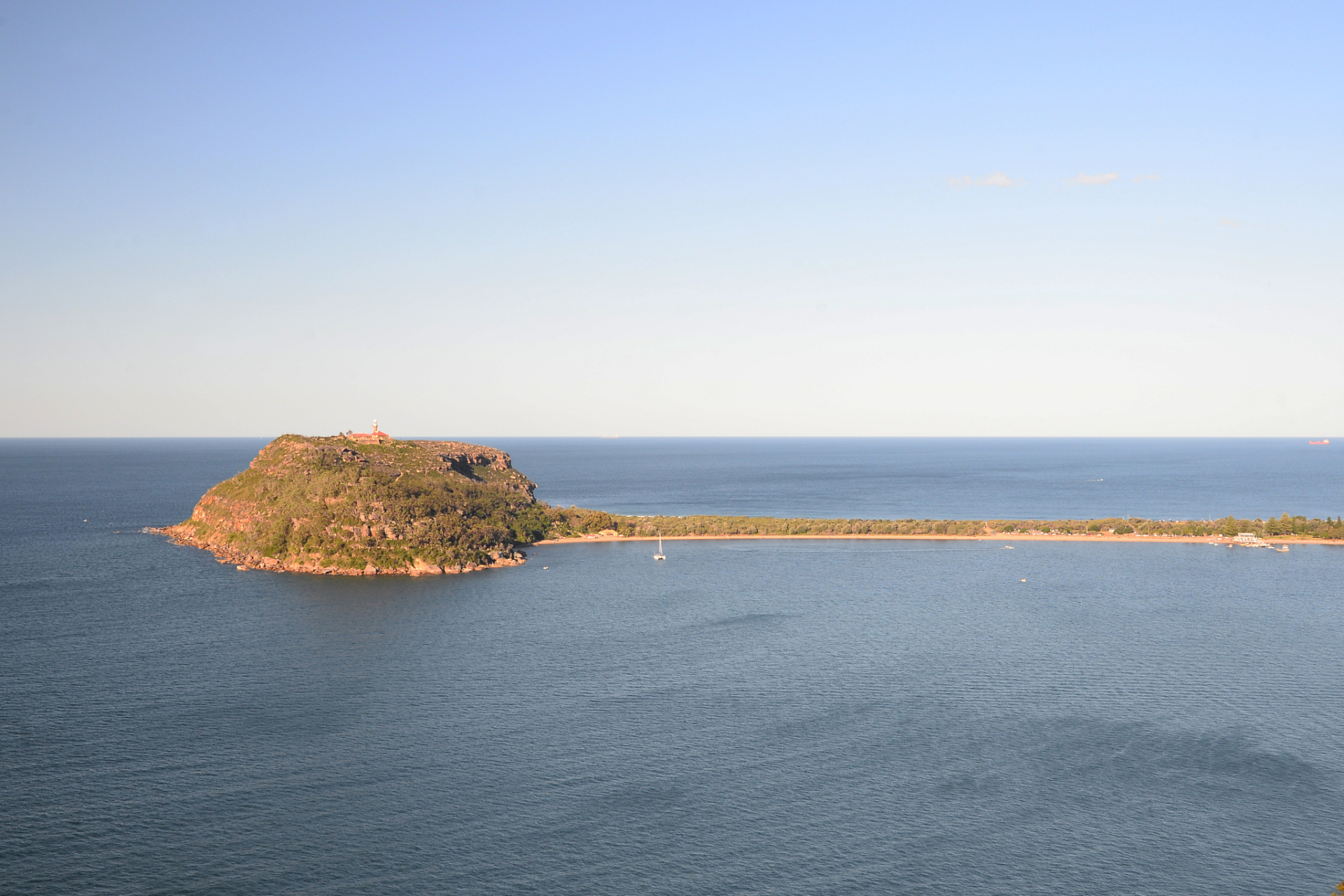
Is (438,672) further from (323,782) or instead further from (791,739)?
(791,739)

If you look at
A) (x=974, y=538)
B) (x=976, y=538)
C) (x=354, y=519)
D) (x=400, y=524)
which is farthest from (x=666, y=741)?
(x=976, y=538)

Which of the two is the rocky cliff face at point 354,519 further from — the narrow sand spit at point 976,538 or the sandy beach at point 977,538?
the narrow sand spit at point 976,538

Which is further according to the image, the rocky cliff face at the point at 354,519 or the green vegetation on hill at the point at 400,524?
the green vegetation on hill at the point at 400,524

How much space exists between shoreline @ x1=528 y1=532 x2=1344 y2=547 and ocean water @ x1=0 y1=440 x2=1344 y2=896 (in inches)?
2185

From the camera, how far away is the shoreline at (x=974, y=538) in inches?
7200

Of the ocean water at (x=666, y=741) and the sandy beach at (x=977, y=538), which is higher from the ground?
the sandy beach at (x=977, y=538)

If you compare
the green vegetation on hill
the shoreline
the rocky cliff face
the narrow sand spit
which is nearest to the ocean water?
the rocky cliff face

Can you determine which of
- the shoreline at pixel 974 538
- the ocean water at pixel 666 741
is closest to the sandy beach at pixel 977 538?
the shoreline at pixel 974 538

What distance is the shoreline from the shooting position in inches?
7200

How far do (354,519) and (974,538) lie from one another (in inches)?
4838

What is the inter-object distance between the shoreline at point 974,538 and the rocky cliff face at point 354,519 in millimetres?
14438

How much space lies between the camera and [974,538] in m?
188

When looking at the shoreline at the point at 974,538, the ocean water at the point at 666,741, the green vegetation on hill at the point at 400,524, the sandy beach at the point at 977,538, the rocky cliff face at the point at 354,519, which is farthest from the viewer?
the sandy beach at the point at 977,538

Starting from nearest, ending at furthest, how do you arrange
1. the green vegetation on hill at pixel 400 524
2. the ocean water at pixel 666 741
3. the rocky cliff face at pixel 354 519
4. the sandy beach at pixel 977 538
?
1. the ocean water at pixel 666 741
2. the rocky cliff face at pixel 354 519
3. the green vegetation on hill at pixel 400 524
4. the sandy beach at pixel 977 538
